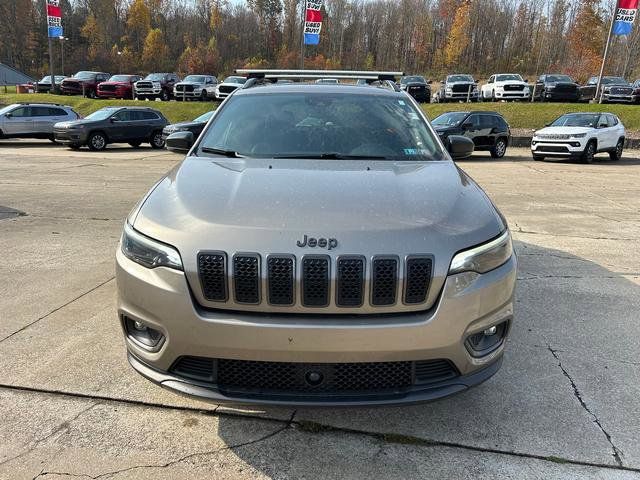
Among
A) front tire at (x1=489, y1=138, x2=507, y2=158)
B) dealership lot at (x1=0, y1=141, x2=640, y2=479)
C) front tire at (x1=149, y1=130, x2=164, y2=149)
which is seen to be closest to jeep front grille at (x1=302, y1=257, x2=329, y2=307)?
dealership lot at (x1=0, y1=141, x2=640, y2=479)

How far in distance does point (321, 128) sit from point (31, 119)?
2141cm

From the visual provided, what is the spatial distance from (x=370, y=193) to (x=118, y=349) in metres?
2.18

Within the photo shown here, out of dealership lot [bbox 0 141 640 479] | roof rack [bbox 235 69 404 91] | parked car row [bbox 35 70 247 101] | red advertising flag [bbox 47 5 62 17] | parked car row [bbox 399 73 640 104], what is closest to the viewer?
dealership lot [bbox 0 141 640 479]

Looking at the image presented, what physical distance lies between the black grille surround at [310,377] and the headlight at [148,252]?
17.9 inches

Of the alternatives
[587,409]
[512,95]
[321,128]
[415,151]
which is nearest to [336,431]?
[587,409]

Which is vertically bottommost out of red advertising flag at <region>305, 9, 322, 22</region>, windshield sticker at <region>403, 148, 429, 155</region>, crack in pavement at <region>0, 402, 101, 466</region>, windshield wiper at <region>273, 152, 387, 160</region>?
crack in pavement at <region>0, 402, 101, 466</region>

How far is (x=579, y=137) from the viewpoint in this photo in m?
17.4

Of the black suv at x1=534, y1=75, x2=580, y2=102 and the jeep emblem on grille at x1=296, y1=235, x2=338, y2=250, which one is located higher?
the black suv at x1=534, y1=75, x2=580, y2=102

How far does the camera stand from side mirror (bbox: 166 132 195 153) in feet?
13.9

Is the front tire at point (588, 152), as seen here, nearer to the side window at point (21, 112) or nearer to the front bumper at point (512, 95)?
the front bumper at point (512, 95)

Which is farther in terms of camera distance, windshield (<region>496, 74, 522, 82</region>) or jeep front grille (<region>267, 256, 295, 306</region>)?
windshield (<region>496, 74, 522, 82</region>)

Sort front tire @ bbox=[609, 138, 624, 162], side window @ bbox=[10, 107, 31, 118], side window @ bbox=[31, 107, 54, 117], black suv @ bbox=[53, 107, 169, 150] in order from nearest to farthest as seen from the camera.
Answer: front tire @ bbox=[609, 138, 624, 162] < black suv @ bbox=[53, 107, 169, 150] < side window @ bbox=[10, 107, 31, 118] < side window @ bbox=[31, 107, 54, 117]

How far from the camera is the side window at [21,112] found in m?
20.7

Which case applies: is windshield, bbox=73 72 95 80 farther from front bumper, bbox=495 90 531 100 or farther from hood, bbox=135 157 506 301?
hood, bbox=135 157 506 301
